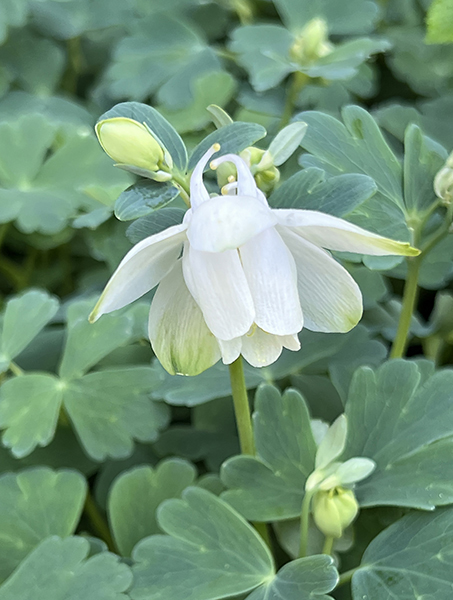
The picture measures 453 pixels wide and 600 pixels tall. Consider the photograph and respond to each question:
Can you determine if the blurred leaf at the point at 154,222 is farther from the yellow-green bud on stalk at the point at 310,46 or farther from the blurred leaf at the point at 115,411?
the yellow-green bud on stalk at the point at 310,46

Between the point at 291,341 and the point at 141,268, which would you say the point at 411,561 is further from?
the point at 141,268

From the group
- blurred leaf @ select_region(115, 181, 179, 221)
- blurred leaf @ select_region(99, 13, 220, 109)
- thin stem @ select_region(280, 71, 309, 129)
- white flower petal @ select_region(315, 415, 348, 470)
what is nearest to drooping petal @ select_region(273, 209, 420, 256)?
blurred leaf @ select_region(115, 181, 179, 221)

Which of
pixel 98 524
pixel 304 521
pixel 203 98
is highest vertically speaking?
pixel 203 98

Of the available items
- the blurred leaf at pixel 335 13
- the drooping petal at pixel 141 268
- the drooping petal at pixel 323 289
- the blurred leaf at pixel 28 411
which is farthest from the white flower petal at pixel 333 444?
the blurred leaf at pixel 335 13

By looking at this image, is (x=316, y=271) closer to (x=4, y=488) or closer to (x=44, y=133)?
(x=4, y=488)

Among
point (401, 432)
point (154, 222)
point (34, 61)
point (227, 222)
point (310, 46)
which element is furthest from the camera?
point (34, 61)

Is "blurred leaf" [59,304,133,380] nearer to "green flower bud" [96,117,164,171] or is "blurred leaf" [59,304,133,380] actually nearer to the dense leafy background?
the dense leafy background

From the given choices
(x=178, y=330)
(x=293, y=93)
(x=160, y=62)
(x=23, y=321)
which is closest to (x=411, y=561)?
(x=178, y=330)
